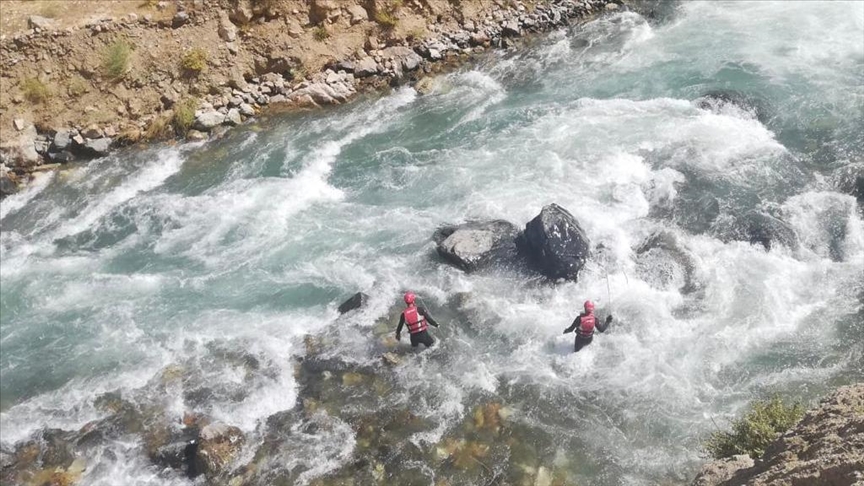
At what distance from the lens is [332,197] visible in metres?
18.0

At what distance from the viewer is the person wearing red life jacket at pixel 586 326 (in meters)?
12.4

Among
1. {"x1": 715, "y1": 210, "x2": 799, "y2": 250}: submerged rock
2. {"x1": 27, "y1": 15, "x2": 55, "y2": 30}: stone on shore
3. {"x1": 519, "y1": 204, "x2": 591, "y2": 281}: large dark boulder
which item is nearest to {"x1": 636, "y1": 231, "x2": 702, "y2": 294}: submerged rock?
{"x1": 715, "y1": 210, "x2": 799, "y2": 250}: submerged rock

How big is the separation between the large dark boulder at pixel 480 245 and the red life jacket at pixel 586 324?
2.93 m

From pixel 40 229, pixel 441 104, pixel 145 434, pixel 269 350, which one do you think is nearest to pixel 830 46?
pixel 441 104

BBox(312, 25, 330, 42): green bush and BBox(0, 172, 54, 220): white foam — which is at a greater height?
BBox(312, 25, 330, 42): green bush

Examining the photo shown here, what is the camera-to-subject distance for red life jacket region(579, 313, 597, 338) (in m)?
12.4

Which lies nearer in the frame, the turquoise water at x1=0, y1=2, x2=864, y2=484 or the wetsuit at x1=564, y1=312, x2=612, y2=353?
the turquoise water at x1=0, y1=2, x2=864, y2=484

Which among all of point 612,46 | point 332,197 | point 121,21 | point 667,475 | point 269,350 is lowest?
point 667,475

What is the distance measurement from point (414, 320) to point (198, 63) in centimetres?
1301

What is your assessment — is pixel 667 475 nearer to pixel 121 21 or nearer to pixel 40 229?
pixel 40 229

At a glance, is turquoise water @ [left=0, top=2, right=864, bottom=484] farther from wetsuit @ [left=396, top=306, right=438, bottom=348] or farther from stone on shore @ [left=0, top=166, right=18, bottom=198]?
stone on shore @ [left=0, top=166, right=18, bottom=198]

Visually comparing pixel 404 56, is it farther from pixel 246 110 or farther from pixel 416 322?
pixel 416 322

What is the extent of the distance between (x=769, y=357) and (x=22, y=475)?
538 inches

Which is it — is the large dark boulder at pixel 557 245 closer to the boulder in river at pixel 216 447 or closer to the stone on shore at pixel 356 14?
the boulder in river at pixel 216 447
